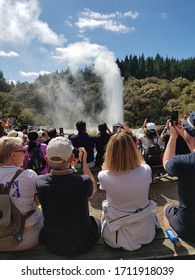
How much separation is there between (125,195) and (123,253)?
525 mm

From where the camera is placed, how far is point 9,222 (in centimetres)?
224

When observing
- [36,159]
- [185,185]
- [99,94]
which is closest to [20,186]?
[185,185]

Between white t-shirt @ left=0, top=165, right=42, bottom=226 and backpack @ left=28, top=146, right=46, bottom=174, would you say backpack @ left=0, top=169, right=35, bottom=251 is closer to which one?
white t-shirt @ left=0, top=165, right=42, bottom=226

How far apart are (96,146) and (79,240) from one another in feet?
11.5

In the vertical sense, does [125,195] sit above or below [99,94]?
below

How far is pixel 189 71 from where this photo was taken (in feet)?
225

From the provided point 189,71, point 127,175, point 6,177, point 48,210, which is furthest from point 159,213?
point 189,71

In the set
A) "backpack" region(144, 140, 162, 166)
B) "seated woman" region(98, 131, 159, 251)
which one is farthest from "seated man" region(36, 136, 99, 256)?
"backpack" region(144, 140, 162, 166)

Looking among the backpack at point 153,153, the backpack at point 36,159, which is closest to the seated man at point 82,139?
the backpack at point 36,159

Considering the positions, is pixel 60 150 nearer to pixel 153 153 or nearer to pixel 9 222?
pixel 9 222

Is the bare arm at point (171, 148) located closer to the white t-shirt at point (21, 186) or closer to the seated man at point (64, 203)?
the seated man at point (64, 203)

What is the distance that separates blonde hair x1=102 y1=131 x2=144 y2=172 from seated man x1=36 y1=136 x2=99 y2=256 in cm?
29

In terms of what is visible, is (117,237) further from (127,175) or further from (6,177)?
(6,177)

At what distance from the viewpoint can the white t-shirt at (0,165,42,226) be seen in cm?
232
